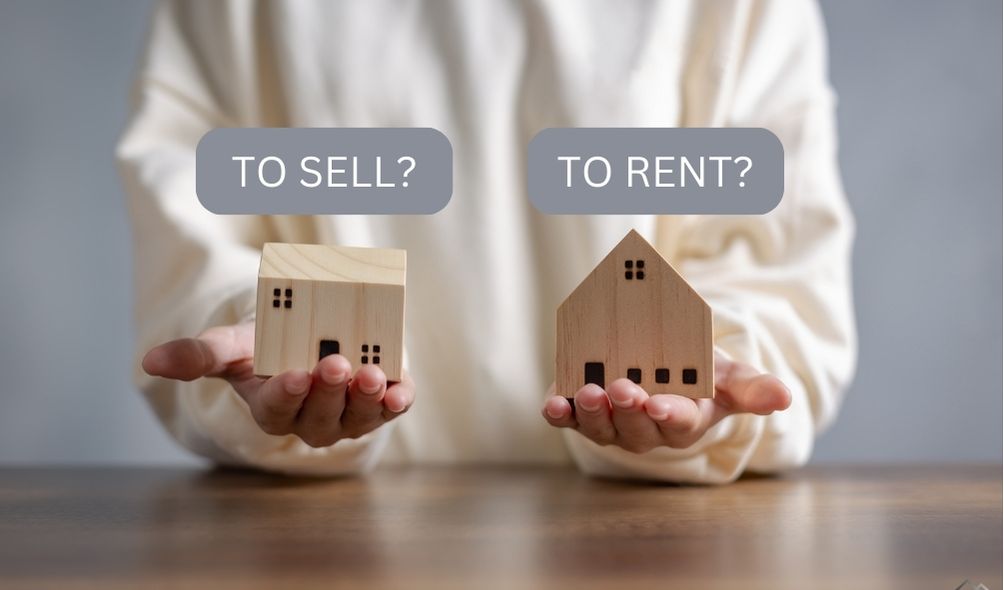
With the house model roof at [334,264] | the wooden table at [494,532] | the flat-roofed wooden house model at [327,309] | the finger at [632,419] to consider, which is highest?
the house model roof at [334,264]

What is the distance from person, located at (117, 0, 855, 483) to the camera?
82 cm

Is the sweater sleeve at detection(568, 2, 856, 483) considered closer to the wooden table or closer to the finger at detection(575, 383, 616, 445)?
the wooden table

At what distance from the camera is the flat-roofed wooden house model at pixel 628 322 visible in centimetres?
60

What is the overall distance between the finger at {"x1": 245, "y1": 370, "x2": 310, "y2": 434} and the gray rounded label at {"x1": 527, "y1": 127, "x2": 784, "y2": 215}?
23 centimetres

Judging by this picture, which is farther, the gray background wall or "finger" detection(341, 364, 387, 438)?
the gray background wall

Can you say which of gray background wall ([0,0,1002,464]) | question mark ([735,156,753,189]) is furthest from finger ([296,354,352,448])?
gray background wall ([0,0,1002,464])

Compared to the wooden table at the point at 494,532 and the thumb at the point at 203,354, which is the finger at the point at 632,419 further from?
the thumb at the point at 203,354

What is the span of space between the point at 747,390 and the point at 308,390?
0.24 m

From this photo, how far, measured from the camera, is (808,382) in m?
0.77

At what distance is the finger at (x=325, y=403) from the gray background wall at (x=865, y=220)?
0.91m

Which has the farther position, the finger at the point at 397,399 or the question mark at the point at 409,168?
the question mark at the point at 409,168


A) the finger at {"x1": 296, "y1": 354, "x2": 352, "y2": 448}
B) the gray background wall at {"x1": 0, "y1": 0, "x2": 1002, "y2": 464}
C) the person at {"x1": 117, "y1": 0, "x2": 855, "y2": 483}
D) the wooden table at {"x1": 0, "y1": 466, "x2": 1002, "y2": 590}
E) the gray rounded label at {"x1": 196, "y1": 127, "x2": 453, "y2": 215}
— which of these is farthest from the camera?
the gray background wall at {"x1": 0, "y1": 0, "x2": 1002, "y2": 464}

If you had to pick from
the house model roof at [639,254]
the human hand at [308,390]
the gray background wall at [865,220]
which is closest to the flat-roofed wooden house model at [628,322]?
the house model roof at [639,254]

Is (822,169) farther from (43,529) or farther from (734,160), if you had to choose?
(43,529)
